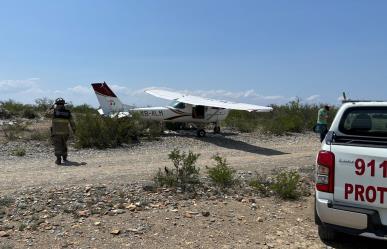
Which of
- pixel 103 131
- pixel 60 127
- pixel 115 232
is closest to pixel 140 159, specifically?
pixel 60 127

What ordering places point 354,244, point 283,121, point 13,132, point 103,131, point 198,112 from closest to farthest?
point 354,244
point 103,131
point 13,132
point 198,112
point 283,121

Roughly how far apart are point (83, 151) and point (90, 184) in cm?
726

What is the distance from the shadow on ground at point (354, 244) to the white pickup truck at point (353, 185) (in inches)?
27.7

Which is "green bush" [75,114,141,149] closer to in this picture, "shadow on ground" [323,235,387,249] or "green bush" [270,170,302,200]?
"green bush" [270,170,302,200]

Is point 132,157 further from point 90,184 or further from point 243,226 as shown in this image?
point 243,226

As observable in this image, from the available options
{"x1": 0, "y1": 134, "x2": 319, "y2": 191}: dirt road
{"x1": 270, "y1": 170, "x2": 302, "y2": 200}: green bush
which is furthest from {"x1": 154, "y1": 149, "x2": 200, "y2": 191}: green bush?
{"x1": 270, "y1": 170, "x2": 302, "y2": 200}: green bush

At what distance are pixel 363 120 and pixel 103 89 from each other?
20.3 m

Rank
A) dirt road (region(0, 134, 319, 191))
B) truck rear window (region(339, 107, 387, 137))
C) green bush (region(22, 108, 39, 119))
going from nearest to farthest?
truck rear window (region(339, 107, 387, 137))
dirt road (region(0, 134, 319, 191))
green bush (region(22, 108, 39, 119))

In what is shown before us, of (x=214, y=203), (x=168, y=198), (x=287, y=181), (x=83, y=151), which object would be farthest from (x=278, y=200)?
(x=83, y=151)

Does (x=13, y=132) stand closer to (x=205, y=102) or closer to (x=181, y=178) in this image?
(x=205, y=102)

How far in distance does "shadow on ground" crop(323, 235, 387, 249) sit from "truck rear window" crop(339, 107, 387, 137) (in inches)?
57.8

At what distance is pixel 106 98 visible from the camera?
81.4 ft

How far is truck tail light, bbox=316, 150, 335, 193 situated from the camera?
5.29m

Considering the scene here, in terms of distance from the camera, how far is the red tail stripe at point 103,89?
24922 mm
